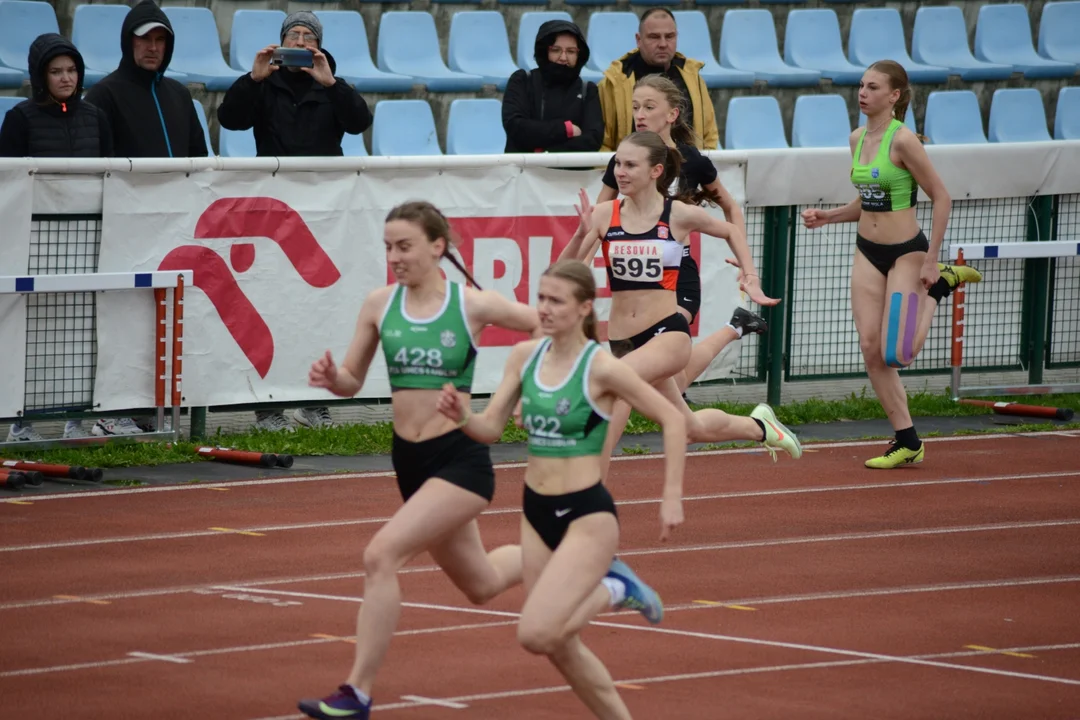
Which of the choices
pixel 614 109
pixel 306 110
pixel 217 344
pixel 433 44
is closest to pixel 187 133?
pixel 306 110

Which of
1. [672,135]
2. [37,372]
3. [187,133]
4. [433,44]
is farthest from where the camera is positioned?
[433,44]

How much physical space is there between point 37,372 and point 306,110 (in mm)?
2817

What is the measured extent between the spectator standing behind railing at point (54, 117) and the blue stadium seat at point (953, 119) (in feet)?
32.0

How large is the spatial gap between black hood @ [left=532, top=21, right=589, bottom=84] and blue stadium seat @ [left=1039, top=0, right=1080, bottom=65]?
899cm

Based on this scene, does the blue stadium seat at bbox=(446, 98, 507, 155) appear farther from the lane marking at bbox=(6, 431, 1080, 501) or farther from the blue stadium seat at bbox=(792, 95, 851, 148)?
the lane marking at bbox=(6, 431, 1080, 501)

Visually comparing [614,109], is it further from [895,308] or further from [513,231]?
[895,308]

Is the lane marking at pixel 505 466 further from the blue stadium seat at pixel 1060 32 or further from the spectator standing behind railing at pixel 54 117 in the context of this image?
the blue stadium seat at pixel 1060 32

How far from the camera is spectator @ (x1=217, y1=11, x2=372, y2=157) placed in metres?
12.4

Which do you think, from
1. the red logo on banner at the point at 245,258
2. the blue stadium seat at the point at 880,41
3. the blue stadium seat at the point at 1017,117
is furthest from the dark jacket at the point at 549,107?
the blue stadium seat at the point at 1017,117

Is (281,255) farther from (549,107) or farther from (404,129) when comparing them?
(404,129)

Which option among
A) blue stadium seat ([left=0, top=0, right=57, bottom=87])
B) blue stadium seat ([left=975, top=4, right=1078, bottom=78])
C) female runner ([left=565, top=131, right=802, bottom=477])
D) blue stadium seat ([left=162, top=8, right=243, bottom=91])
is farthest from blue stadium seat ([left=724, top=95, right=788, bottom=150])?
female runner ([left=565, top=131, right=802, bottom=477])

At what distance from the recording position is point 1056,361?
48.6 feet

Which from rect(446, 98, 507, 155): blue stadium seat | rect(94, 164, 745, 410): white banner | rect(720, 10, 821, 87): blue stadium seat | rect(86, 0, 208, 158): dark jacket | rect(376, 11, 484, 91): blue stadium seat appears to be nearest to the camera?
rect(94, 164, 745, 410): white banner

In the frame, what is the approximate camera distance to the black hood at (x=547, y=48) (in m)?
13.3
